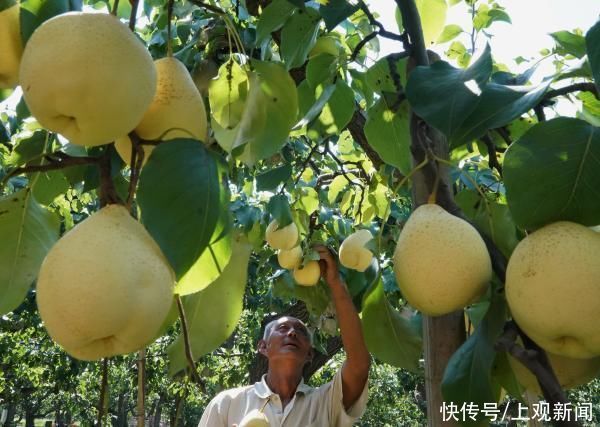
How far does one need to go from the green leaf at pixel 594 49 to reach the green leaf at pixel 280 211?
125 centimetres

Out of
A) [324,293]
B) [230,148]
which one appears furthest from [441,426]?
[324,293]

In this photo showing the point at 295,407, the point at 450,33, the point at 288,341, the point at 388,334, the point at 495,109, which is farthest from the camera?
the point at 288,341

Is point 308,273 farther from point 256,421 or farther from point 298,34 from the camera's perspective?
point 298,34

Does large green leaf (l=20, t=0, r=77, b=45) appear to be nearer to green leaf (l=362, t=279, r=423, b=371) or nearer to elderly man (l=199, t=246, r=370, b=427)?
green leaf (l=362, t=279, r=423, b=371)

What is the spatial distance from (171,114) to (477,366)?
1.44 ft

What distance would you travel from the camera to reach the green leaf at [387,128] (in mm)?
1023

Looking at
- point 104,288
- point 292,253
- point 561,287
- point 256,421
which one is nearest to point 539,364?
point 561,287

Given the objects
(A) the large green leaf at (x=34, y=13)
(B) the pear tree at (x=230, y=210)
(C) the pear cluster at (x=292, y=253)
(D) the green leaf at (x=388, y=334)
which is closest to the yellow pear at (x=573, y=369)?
(B) the pear tree at (x=230, y=210)

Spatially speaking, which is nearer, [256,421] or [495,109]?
[495,109]

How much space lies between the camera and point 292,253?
2.19m

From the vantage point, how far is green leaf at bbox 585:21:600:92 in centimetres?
51

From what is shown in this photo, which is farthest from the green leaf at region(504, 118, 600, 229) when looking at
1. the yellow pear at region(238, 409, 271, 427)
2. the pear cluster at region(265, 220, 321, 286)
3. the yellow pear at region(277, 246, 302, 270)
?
the yellow pear at region(238, 409, 271, 427)

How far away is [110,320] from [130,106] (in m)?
0.18

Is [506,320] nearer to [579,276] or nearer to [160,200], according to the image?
[579,276]
